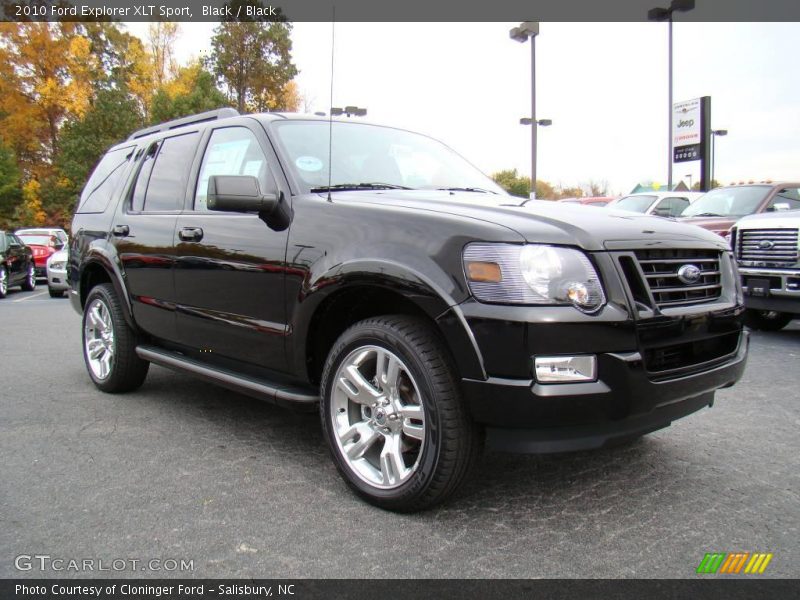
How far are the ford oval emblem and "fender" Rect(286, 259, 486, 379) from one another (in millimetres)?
1014

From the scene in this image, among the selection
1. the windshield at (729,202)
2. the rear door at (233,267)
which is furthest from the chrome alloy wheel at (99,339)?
the windshield at (729,202)

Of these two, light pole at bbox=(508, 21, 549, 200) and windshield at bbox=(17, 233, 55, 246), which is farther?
light pole at bbox=(508, 21, 549, 200)

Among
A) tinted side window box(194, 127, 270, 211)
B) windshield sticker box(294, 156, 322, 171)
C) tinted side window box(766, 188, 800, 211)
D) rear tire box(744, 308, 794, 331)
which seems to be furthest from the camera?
tinted side window box(766, 188, 800, 211)

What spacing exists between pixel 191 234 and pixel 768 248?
6270 mm

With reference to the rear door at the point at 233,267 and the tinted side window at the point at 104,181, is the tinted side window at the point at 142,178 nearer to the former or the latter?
the tinted side window at the point at 104,181

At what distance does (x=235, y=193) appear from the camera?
3188 millimetres

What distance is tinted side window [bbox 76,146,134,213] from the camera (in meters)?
5.16

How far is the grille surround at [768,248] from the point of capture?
713cm

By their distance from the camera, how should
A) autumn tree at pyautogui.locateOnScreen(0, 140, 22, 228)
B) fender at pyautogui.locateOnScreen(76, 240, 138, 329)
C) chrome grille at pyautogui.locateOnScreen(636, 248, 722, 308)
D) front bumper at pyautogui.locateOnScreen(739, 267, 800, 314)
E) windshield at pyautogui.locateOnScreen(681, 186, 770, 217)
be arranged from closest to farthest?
chrome grille at pyautogui.locateOnScreen(636, 248, 722, 308) → fender at pyautogui.locateOnScreen(76, 240, 138, 329) → front bumper at pyautogui.locateOnScreen(739, 267, 800, 314) → windshield at pyautogui.locateOnScreen(681, 186, 770, 217) → autumn tree at pyautogui.locateOnScreen(0, 140, 22, 228)

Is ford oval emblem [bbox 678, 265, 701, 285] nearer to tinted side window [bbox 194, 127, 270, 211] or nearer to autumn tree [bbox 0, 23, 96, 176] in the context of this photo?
tinted side window [bbox 194, 127, 270, 211]

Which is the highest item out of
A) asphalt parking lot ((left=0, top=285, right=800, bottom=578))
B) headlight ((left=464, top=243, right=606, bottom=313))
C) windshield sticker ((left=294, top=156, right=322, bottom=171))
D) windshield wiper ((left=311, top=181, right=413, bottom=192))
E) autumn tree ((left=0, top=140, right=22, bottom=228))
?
autumn tree ((left=0, top=140, right=22, bottom=228))

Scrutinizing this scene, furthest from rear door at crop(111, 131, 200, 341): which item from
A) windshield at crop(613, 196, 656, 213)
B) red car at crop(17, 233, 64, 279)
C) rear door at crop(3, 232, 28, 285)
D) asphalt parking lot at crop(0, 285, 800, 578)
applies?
red car at crop(17, 233, 64, 279)

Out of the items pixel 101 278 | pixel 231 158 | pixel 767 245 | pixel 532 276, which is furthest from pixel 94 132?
pixel 532 276

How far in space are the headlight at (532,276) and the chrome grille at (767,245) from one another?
5.67 metres
